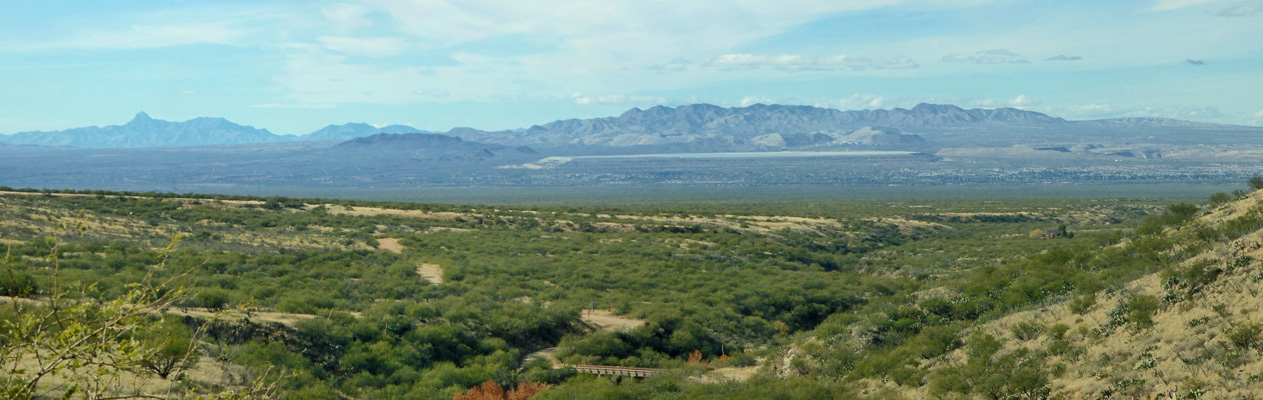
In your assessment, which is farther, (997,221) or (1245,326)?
(997,221)

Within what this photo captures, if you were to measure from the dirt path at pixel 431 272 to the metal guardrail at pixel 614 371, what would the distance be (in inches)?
410

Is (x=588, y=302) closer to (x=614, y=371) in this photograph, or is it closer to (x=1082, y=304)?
(x=614, y=371)

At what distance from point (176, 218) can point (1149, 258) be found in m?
44.4

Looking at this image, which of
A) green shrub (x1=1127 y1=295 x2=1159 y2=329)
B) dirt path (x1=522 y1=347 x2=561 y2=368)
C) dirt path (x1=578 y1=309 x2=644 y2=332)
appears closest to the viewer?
green shrub (x1=1127 y1=295 x2=1159 y2=329)

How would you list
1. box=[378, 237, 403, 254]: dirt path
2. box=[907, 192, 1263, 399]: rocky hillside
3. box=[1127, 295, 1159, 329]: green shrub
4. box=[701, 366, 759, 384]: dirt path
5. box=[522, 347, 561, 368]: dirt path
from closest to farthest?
box=[907, 192, 1263, 399]: rocky hillside
box=[1127, 295, 1159, 329]: green shrub
box=[701, 366, 759, 384]: dirt path
box=[522, 347, 561, 368]: dirt path
box=[378, 237, 403, 254]: dirt path

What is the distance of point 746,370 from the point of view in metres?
18.4

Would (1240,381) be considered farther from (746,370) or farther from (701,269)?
(701,269)

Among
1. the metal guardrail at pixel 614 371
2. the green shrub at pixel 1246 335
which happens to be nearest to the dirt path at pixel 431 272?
the metal guardrail at pixel 614 371

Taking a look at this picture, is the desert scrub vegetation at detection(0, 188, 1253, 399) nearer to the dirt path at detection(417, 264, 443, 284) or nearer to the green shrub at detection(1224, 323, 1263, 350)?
the dirt path at detection(417, 264, 443, 284)

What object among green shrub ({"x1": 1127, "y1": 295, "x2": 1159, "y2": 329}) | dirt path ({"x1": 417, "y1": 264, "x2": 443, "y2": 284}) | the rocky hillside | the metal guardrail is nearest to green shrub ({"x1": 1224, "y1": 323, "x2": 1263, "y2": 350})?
the rocky hillside

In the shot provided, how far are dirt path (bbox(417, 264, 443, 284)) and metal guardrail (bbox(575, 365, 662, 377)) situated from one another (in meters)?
10.4

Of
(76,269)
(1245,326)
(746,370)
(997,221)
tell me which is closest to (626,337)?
(746,370)

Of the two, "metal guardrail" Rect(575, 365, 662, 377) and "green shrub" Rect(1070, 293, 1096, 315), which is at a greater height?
"green shrub" Rect(1070, 293, 1096, 315)

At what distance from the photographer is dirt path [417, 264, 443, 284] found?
90.1 ft
